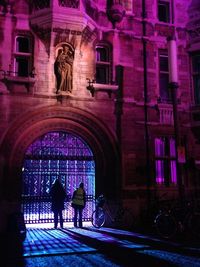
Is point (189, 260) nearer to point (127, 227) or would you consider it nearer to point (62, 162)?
point (127, 227)

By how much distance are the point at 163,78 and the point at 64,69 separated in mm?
4486

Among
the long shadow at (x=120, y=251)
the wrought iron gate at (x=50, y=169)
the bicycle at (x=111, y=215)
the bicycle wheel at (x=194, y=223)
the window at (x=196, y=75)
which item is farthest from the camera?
the window at (x=196, y=75)

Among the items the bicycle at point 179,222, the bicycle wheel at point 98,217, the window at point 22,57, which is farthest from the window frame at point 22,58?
the bicycle at point 179,222

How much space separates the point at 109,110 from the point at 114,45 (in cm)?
271

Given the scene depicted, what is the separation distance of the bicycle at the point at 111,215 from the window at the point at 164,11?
8.31 m

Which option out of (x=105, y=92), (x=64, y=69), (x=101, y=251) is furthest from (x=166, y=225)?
(x=64, y=69)

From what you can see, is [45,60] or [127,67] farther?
[127,67]

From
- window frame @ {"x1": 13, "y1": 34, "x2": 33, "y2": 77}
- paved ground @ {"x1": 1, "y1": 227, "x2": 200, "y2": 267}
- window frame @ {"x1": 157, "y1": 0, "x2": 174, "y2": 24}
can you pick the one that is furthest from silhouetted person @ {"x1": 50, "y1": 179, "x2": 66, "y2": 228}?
window frame @ {"x1": 157, "y1": 0, "x2": 174, "y2": 24}

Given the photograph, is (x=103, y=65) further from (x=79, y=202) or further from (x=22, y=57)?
(x=79, y=202)

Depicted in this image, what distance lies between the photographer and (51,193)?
42.1ft

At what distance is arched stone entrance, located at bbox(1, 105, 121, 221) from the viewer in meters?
12.2

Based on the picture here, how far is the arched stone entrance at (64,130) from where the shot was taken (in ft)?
40.2

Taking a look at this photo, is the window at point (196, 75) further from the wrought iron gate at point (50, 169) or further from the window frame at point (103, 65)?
the wrought iron gate at point (50, 169)

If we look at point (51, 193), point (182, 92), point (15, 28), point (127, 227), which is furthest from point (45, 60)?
point (127, 227)
